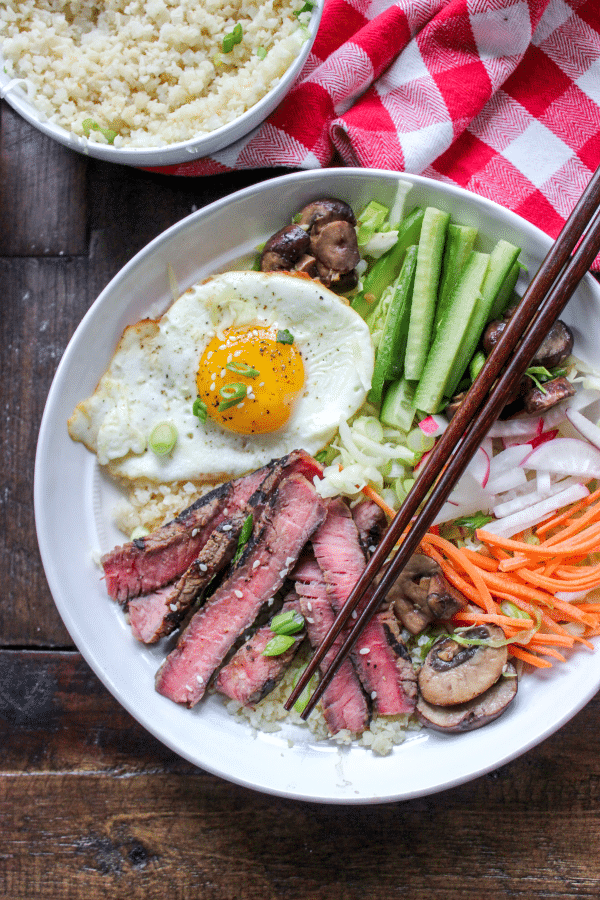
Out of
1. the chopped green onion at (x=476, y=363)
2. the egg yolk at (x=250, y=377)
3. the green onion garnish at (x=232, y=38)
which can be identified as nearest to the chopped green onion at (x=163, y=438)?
the egg yolk at (x=250, y=377)

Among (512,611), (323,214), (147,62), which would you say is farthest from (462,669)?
(147,62)

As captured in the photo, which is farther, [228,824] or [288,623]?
[228,824]

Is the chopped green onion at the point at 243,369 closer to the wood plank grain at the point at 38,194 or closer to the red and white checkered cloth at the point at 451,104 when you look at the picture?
the red and white checkered cloth at the point at 451,104

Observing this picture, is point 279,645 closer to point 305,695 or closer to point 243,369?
point 305,695

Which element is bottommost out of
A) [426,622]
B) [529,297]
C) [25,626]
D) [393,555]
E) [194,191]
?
[25,626]

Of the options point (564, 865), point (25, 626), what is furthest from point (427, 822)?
point (25, 626)

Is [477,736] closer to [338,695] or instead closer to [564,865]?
[338,695]
